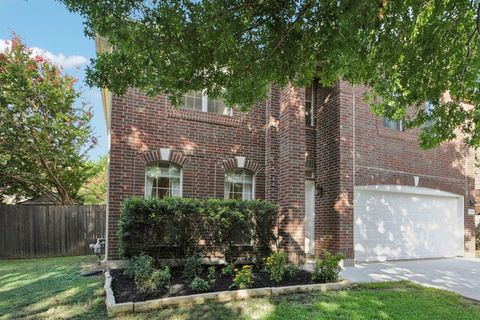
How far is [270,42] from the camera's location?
4.16 meters

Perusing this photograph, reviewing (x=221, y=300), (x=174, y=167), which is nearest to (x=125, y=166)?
(x=174, y=167)

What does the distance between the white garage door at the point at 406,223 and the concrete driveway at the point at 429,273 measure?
475 mm

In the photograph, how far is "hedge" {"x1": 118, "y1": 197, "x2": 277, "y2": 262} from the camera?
269 inches

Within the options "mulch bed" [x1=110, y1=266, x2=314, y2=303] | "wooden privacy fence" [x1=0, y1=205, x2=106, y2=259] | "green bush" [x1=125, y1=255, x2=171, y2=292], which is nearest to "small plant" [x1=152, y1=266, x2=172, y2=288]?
"green bush" [x1=125, y1=255, x2=171, y2=292]

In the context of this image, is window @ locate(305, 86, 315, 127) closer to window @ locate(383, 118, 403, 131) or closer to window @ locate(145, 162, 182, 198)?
window @ locate(383, 118, 403, 131)

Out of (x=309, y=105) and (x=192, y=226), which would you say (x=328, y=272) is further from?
(x=309, y=105)

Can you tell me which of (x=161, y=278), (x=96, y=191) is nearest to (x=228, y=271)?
(x=161, y=278)

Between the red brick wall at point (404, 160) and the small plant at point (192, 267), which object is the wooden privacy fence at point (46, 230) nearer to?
the small plant at point (192, 267)

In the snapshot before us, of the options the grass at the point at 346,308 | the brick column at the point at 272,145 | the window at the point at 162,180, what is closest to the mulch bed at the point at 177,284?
the grass at the point at 346,308

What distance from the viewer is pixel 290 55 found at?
429 cm

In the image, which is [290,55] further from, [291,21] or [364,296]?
[364,296]

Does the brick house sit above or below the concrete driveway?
above

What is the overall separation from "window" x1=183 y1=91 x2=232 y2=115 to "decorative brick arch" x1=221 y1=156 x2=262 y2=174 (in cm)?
136

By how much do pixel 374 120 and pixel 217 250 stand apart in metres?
6.17
